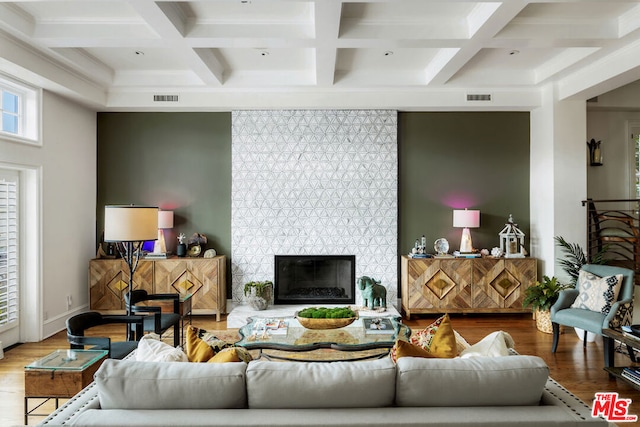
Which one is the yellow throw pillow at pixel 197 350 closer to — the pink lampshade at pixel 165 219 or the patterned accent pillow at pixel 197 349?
the patterned accent pillow at pixel 197 349

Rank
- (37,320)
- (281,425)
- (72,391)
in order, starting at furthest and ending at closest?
1. (37,320)
2. (72,391)
3. (281,425)

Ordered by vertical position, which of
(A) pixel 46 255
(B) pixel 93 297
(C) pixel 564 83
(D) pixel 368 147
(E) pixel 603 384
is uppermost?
(C) pixel 564 83

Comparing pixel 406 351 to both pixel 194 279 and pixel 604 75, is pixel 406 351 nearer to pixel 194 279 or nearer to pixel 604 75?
pixel 194 279

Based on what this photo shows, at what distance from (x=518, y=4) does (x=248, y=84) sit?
10.5ft

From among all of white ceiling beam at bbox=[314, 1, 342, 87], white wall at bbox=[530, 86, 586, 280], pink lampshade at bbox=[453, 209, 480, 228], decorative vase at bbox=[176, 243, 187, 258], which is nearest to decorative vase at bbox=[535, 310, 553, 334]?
white wall at bbox=[530, 86, 586, 280]

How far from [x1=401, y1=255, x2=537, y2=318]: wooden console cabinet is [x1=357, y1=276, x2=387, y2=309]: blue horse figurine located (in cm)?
38

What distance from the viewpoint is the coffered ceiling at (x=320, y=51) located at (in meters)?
3.56

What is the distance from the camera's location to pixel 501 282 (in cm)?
535

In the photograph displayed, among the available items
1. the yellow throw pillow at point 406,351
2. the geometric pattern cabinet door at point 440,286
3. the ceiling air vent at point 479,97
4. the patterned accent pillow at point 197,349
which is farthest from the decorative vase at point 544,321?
the patterned accent pillow at point 197,349

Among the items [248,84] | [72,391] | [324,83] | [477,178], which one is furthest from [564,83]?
[72,391]

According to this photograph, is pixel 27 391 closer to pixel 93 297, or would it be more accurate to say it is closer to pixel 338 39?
pixel 93 297

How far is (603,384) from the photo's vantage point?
337 centimetres

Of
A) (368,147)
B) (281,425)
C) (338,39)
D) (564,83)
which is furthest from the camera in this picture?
(368,147)

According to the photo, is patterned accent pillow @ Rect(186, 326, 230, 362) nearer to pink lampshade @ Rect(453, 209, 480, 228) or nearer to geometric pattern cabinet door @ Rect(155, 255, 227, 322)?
geometric pattern cabinet door @ Rect(155, 255, 227, 322)
